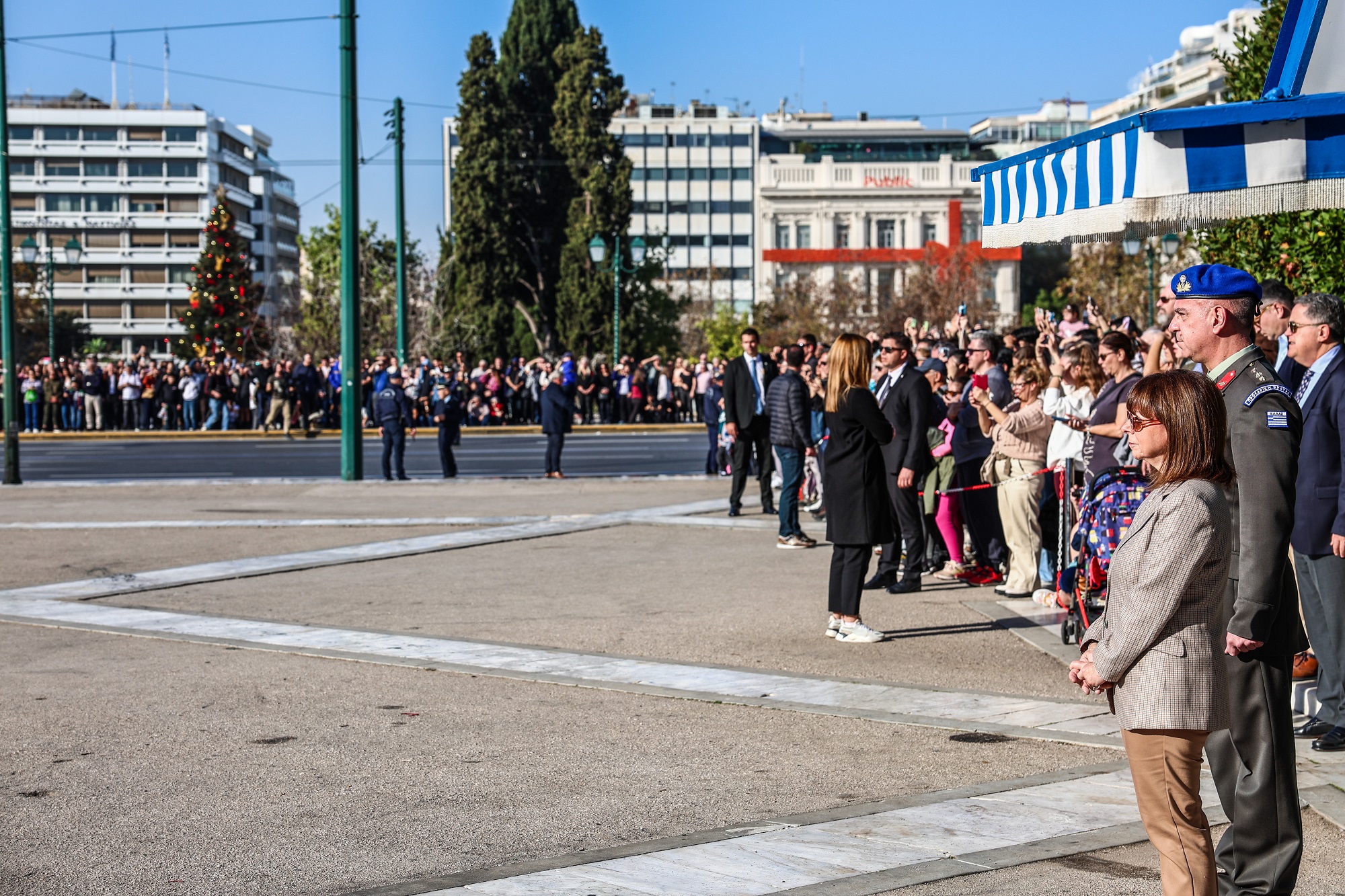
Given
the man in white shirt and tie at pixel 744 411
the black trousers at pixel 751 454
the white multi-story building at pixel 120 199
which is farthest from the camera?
the white multi-story building at pixel 120 199

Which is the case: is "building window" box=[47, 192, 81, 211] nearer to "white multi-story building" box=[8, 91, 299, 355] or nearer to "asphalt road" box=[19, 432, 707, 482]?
"white multi-story building" box=[8, 91, 299, 355]

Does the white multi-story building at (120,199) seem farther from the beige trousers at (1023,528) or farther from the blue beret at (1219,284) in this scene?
the blue beret at (1219,284)

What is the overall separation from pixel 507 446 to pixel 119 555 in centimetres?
1657

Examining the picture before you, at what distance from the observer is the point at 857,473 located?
9344 mm

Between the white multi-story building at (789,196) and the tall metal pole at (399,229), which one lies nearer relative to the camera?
the tall metal pole at (399,229)

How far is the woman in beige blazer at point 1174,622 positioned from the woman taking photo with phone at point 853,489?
5085mm

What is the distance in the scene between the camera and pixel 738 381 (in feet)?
51.8

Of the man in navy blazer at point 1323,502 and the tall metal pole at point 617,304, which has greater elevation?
the tall metal pole at point 617,304

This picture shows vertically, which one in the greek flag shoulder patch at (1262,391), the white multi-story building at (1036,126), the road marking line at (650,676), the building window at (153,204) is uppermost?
the white multi-story building at (1036,126)

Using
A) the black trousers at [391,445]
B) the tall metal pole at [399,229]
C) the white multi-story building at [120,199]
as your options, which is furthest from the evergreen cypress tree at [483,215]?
the white multi-story building at [120,199]

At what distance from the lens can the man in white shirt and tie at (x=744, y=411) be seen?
1574 centimetres

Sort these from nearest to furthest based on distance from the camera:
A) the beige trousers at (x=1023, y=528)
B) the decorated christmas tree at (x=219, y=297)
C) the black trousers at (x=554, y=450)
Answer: the beige trousers at (x=1023, y=528)
the black trousers at (x=554, y=450)
the decorated christmas tree at (x=219, y=297)

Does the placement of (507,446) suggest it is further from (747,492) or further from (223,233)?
(223,233)

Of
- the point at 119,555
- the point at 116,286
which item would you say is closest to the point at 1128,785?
the point at 119,555
